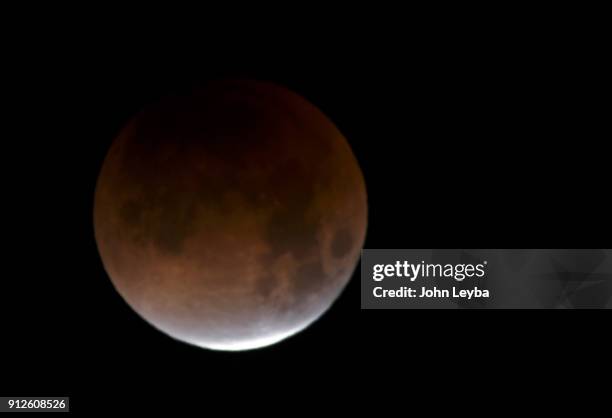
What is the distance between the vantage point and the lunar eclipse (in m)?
4.14

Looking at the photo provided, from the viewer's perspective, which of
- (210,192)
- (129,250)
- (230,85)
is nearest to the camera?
(210,192)

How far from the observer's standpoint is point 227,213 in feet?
13.5

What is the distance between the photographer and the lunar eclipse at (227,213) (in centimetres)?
414

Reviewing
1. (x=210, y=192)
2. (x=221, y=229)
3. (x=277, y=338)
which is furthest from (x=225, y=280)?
(x=277, y=338)

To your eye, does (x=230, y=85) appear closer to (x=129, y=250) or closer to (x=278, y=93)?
(x=278, y=93)

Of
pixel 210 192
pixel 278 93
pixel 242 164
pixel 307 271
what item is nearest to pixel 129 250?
pixel 210 192

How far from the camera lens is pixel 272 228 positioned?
13.7 ft

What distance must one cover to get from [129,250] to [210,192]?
88 cm

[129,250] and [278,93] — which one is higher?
[278,93]

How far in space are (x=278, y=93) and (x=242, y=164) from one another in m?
0.94

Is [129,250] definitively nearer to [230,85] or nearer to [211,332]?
[211,332]

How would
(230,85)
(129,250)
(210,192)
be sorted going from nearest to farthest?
(210,192), (129,250), (230,85)

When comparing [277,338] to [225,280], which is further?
[277,338]

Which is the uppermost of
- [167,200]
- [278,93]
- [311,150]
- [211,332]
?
[278,93]
